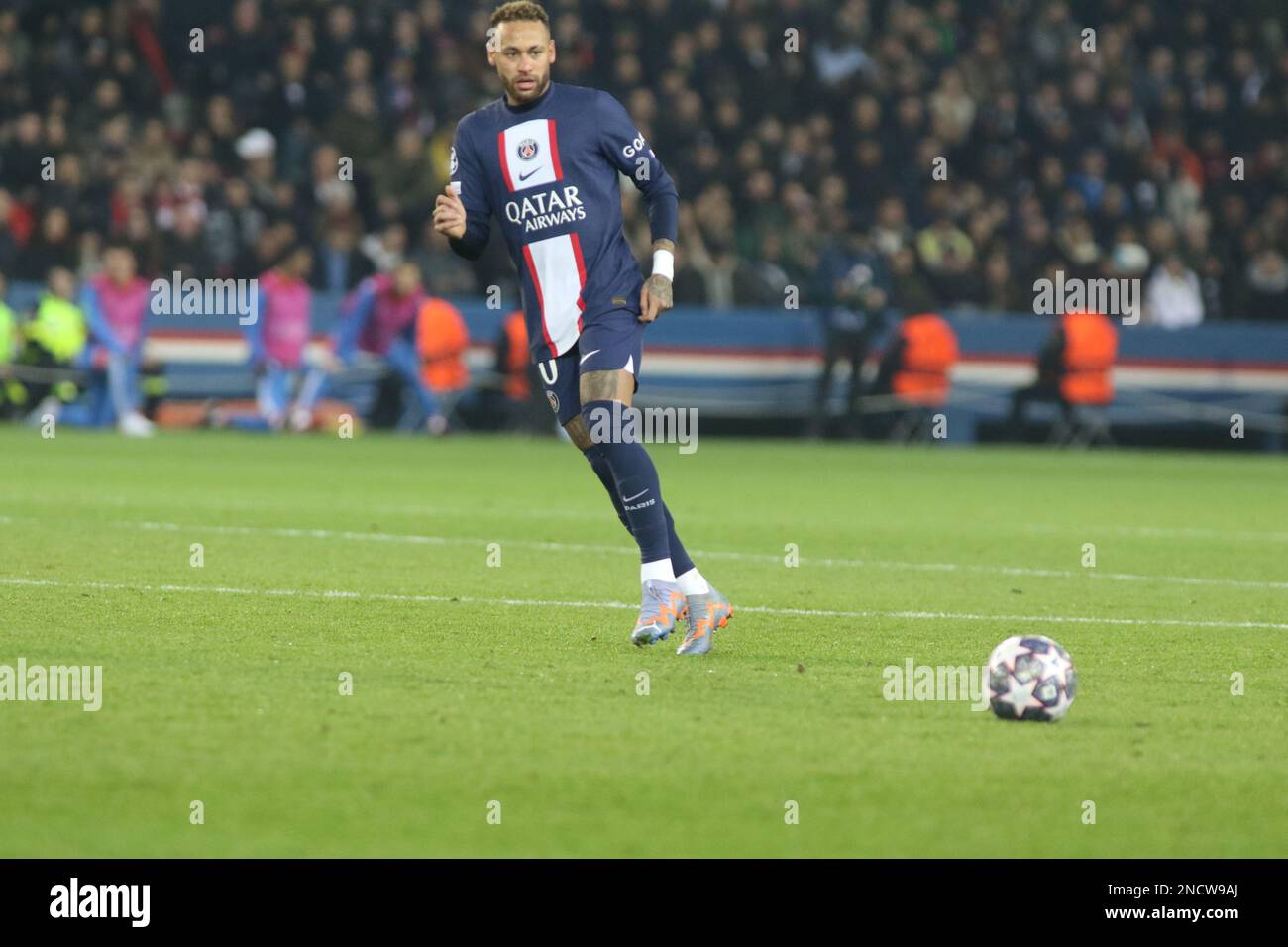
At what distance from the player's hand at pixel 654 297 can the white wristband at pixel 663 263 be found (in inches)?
1.6

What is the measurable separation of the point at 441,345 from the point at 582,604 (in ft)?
47.8

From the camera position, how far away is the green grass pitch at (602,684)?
5000 mm

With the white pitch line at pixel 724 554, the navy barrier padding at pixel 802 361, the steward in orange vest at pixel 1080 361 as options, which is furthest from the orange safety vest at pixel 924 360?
the white pitch line at pixel 724 554

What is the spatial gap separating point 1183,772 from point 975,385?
18.0 meters

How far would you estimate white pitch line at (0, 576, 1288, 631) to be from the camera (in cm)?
898

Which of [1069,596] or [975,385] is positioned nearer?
[1069,596]

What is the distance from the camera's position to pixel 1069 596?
992 cm

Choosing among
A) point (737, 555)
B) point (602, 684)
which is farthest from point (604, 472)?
point (737, 555)

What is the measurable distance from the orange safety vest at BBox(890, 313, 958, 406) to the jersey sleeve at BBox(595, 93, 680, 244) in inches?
597

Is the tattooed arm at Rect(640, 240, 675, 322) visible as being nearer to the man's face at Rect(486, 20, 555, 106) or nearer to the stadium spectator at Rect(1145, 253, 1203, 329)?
the man's face at Rect(486, 20, 555, 106)

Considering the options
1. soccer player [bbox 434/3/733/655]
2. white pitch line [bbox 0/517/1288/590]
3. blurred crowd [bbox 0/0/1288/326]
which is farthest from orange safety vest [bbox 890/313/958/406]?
soccer player [bbox 434/3/733/655]
